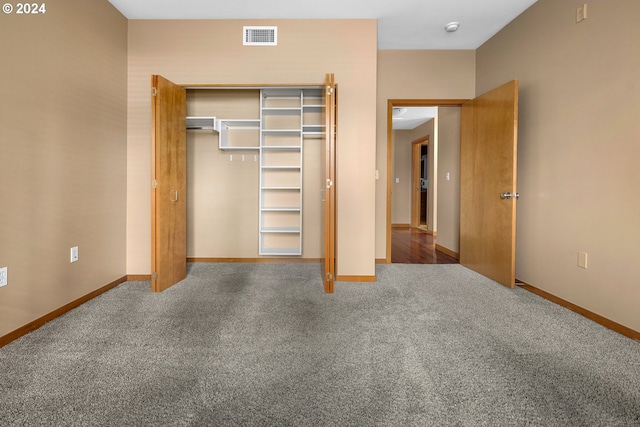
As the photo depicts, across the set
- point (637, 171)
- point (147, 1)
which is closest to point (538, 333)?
point (637, 171)

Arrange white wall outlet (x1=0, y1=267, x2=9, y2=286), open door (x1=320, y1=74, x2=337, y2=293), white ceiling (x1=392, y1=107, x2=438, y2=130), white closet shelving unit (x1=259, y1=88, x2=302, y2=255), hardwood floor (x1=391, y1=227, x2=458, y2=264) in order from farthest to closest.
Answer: white ceiling (x1=392, y1=107, x2=438, y2=130) → hardwood floor (x1=391, y1=227, x2=458, y2=264) → white closet shelving unit (x1=259, y1=88, x2=302, y2=255) → open door (x1=320, y1=74, x2=337, y2=293) → white wall outlet (x1=0, y1=267, x2=9, y2=286)

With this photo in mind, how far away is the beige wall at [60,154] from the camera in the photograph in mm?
1959

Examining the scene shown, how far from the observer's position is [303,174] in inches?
157

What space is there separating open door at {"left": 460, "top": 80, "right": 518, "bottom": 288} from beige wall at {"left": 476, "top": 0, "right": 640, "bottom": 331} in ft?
0.67

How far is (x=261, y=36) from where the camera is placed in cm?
324

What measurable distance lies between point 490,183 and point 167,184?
10.9 feet

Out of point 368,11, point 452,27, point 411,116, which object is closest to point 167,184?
point 368,11

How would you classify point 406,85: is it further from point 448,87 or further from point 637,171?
point 637,171

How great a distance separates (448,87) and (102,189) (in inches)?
162

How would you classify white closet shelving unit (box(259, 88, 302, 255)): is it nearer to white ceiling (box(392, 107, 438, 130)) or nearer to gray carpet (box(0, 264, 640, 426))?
gray carpet (box(0, 264, 640, 426))

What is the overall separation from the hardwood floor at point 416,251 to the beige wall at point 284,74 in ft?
4.40

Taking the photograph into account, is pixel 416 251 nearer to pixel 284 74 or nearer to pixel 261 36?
pixel 284 74

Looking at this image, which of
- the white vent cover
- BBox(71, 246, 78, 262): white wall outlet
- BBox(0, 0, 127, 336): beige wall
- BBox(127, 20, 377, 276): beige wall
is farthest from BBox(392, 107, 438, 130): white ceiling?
BBox(71, 246, 78, 262): white wall outlet

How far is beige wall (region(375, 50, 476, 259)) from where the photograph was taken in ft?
13.3
